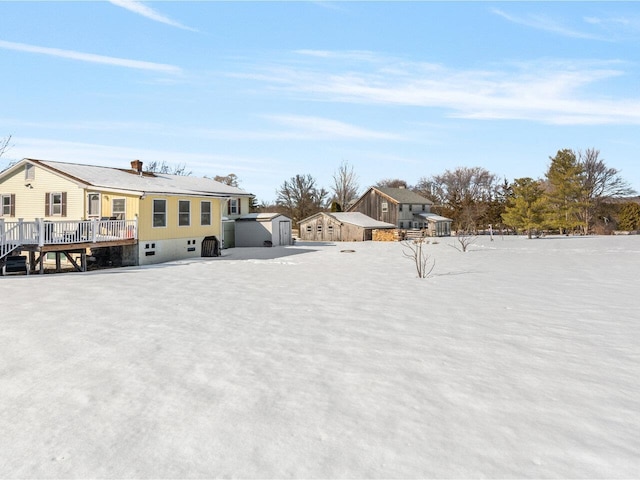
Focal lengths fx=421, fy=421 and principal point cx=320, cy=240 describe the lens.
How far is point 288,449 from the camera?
3.57 m

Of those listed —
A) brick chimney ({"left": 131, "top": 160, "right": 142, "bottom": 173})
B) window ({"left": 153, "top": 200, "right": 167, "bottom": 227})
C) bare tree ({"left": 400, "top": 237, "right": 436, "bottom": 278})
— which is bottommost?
bare tree ({"left": 400, "top": 237, "right": 436, "bottom": 278})

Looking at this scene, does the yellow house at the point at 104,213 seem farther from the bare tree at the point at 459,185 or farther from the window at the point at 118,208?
the bare tree at the point at 459,185

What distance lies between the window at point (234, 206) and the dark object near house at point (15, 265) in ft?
58.3

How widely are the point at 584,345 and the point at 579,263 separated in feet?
49.7

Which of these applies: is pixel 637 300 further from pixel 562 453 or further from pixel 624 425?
pixel 562 453

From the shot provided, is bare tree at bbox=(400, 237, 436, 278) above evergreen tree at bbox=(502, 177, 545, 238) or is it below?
below

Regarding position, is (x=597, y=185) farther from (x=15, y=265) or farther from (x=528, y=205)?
(x=15, y=265)

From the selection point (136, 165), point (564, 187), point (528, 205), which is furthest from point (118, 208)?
point (564, 187)

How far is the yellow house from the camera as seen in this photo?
16356 millimetres

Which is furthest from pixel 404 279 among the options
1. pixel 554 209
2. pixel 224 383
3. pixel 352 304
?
pixel 554 209

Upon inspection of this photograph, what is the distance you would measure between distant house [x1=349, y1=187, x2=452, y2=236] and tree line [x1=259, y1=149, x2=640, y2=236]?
3323mm

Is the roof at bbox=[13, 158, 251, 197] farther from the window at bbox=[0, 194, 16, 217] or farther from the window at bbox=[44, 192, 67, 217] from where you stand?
the window at bbox=[0, 194, 16, 217]

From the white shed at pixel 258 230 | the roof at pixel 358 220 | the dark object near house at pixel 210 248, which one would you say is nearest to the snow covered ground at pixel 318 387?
the dark object near house at pixel 210 248

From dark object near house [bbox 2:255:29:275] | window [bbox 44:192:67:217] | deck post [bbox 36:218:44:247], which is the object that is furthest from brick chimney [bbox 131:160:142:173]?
dark object near house [bbox 2:255:29:275]
